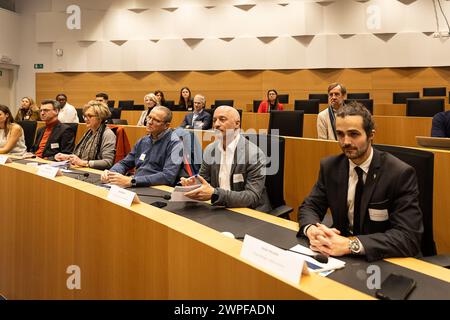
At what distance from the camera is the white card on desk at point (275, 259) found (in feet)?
3.25

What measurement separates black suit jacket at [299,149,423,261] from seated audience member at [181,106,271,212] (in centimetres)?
46

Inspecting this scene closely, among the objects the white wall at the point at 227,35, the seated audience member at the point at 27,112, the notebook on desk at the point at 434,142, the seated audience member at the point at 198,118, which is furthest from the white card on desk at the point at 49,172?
the white wall at the point at 227,35

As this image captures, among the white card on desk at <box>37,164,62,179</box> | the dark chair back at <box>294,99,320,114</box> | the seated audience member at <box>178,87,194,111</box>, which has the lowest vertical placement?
the white card on desk at <box>37,164,62,179</box>

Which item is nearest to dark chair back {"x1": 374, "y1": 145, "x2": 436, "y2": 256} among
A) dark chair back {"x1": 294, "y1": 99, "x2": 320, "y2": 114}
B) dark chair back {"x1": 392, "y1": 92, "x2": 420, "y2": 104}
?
dark chair back {"x1": 294, "y1": 99, "x2": 320, "y2": 114}

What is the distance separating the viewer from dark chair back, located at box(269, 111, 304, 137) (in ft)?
15.3

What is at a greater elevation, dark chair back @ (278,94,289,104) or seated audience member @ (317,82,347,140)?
dark chair back @ (278,94,289,104)

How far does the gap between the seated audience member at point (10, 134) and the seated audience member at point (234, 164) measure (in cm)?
249

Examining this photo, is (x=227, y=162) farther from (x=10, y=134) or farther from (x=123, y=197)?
(x=10, y=134)

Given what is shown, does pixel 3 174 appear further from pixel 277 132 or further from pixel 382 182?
pixel 277 132

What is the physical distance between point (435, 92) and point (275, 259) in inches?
332

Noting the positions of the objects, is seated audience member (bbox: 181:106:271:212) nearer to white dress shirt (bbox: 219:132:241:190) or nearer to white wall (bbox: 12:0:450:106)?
white dress shirt (bbox: 219:132:241:190)

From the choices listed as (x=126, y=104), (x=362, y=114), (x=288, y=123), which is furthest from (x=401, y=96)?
(x=362, y=114)

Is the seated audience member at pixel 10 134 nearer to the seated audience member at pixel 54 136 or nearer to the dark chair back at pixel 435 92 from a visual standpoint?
the seated audience member at pixel 54 136
